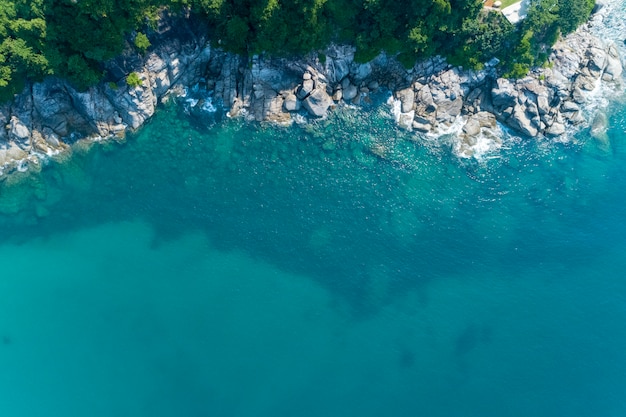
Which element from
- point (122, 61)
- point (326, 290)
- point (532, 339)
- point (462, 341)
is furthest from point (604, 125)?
point (122, 61)

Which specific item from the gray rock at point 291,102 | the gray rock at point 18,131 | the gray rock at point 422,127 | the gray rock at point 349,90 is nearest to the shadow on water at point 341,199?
the gray rock at point 422,127

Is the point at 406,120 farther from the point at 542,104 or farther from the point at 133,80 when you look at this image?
the point at 133,80

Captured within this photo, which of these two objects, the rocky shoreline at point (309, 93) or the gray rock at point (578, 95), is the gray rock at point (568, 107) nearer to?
the rocky shoreline at point (309, 93)

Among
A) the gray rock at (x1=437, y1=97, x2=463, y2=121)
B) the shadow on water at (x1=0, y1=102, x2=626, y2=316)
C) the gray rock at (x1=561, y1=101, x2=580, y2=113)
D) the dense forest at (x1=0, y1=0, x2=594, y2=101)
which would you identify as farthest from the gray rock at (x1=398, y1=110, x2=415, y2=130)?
the gray rock at (x1=561, y1=101, x2=580, y2=113)

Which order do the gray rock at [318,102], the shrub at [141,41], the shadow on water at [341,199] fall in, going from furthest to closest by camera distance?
the gray rock at [318,102] → the shadow on water at [341,199] → the shrub at [141,41]

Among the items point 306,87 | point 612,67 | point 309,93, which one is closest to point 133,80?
point 306,87
